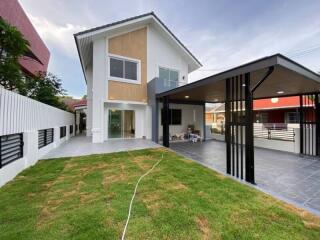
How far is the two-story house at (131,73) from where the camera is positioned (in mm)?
11570

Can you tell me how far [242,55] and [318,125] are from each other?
16.2m

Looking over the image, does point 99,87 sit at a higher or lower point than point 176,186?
higher

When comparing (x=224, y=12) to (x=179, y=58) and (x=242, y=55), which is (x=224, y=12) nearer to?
(x=179, y=58)

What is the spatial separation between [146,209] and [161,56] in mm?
13247

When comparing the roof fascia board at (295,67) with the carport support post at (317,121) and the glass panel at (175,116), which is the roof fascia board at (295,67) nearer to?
the carport support post at (317,121)

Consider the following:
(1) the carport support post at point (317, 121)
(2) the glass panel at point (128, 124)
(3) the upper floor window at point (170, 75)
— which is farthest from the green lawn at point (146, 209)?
(3) the upper floor window at point (170, 75)

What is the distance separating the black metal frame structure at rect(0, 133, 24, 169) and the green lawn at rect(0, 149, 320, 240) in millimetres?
581

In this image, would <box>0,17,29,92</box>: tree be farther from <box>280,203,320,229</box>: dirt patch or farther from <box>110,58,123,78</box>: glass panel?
<box>280,203,320,229</box>: dirt patch

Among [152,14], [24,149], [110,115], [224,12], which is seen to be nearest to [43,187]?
[24,149]

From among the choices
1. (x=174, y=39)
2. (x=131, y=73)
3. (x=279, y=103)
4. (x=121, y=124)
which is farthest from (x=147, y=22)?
(x=279, y=103)

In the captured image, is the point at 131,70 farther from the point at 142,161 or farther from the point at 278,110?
the point at 278,110

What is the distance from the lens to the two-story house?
11.6 meters

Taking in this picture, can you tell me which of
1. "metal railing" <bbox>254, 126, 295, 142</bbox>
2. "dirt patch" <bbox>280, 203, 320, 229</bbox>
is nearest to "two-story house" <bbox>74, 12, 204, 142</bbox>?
"metal railing" <bbox>254, 126, 295, 142</bbox>

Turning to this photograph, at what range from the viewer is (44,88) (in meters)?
11.4
